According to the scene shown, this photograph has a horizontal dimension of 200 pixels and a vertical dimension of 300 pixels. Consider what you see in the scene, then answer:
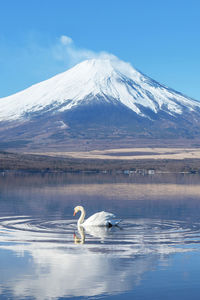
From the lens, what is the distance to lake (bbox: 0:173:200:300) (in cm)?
1352

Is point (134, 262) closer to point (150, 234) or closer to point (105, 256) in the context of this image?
point (105, 256)

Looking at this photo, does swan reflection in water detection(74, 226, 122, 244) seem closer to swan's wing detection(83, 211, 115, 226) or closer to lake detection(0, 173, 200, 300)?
lake detection(0, 173, 200, 300)

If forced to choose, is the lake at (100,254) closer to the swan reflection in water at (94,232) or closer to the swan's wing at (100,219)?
the swan reflection in water at (94,232)

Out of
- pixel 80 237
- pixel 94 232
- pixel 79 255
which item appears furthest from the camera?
pixel 94 232

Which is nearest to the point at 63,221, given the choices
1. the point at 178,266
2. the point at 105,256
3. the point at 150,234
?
the point at 150,234

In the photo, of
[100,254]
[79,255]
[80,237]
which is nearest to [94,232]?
[80,237]

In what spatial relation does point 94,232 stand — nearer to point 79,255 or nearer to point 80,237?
point 80,237

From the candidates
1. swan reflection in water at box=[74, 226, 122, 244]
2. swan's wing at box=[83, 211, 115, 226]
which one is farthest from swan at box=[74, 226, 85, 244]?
swan's wing at box=[83, 211, 115, 226]

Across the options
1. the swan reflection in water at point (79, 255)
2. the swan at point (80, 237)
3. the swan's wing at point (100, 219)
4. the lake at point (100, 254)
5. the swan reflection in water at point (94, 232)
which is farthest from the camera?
the swan's wing at point (100, 219)

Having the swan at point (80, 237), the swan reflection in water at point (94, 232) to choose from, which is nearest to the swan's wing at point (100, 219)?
the swan reflection in water at point (94, 232)

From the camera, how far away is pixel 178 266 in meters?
15.9

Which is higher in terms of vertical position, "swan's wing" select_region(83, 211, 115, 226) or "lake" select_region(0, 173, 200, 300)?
"swan's wing" select_region(83, 211, 115, 226)

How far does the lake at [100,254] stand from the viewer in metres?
13.5

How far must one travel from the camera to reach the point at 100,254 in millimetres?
17516
